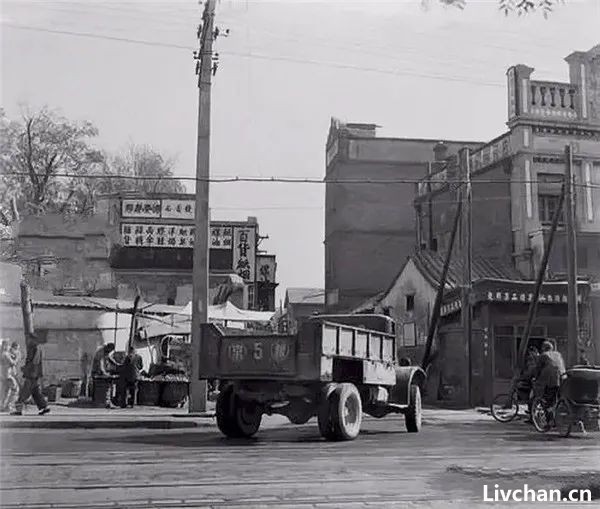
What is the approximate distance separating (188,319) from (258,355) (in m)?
11.8

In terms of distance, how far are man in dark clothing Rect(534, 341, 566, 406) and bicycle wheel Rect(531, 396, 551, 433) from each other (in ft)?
0.33

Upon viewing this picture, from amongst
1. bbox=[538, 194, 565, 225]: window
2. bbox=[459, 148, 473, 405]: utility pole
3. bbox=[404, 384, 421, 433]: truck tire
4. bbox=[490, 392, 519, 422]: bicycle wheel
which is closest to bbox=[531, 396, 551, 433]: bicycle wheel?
bbox=[404, 384, 421, 433]: truck tire

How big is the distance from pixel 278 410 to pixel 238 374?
2.57 feet

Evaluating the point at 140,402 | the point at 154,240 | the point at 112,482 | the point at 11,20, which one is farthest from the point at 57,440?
the point at 154,240

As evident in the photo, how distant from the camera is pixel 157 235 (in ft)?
68.7

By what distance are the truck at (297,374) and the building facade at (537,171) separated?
3734 millimetres

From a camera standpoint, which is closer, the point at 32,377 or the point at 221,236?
the point at 32,377

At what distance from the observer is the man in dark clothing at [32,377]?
10874 mm

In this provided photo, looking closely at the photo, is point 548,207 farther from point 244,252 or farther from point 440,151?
point 244,252

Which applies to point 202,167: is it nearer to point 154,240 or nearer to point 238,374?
point 238,374

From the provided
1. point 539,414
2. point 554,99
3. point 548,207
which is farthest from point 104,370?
point 554,99

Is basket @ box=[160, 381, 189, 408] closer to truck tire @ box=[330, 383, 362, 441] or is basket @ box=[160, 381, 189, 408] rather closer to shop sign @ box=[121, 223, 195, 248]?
shop sign @ box=[121, 223, 195, 248]

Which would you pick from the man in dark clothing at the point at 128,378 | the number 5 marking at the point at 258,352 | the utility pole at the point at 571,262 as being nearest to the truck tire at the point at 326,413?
the number 5 marking at the point at 258,352

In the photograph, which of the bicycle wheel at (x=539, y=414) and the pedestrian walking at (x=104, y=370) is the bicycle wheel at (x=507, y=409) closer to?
the bicycle wheel at (x=539, y=414)
